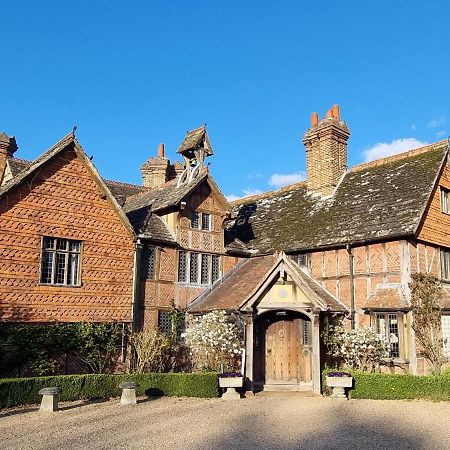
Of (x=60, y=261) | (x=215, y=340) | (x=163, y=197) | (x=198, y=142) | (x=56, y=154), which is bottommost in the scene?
(x=215, y=340)

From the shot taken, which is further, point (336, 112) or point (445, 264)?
point (336, 112)

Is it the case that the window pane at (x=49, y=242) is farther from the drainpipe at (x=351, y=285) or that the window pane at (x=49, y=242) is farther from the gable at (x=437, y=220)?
the gable at (x=437, y=220)

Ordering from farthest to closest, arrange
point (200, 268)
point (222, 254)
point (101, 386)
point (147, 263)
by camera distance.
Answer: point (222, 254) → point (200, 268) → point (147, 263) → point (101, 386)

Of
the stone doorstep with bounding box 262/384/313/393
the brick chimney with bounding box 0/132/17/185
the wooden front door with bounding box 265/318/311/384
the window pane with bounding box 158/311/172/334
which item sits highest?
the brick chimney with bounding box 0/132/17/185

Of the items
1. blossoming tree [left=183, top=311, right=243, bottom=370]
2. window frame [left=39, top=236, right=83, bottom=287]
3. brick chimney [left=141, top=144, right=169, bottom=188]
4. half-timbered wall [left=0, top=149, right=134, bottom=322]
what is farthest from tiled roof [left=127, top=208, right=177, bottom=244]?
brick chimney [left=141, top=144, right=169, bottom=188]

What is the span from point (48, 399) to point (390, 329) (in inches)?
482

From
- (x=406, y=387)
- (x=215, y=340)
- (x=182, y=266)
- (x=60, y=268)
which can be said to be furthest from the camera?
(x=182, y=266)

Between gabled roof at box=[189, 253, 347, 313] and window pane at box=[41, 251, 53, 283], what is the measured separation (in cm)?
609

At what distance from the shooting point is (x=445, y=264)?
21.2 m

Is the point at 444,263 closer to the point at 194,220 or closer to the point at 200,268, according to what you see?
the point at 200,268

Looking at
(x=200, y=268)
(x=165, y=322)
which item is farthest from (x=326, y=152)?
(x=165, y=322)

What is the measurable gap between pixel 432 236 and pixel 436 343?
4319mm

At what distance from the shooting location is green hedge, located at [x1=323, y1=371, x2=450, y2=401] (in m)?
16.0

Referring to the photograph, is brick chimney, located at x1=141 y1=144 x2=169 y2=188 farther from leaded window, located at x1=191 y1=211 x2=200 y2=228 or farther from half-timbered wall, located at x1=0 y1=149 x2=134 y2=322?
half-timbered wall, located at x1=0 y1=149 x2=134 y2=322
